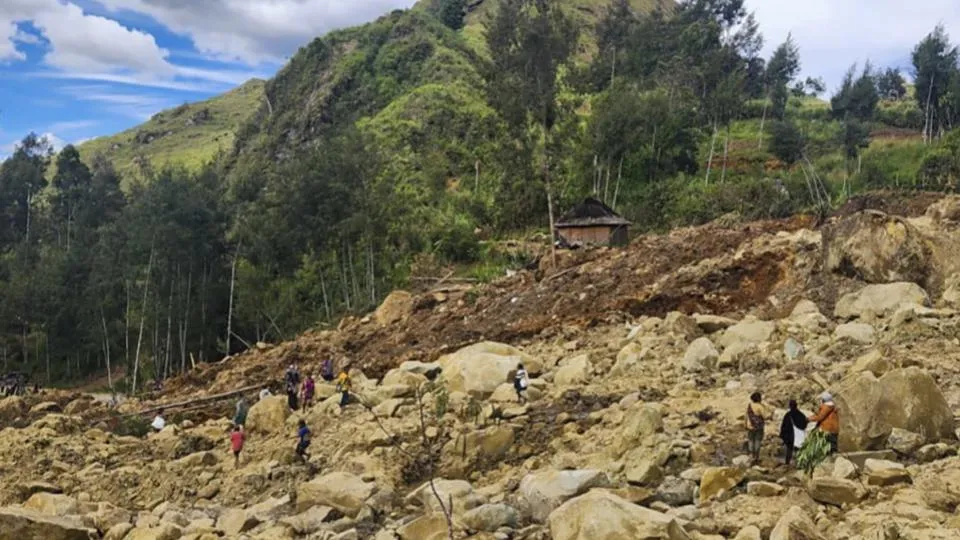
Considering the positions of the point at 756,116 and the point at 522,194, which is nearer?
the point at 522,194

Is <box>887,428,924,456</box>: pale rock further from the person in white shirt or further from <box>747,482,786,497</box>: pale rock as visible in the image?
the person in white shirt

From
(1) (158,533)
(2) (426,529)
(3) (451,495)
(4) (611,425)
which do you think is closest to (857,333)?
(4) (611,425)

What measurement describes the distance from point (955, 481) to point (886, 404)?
61.4 inches

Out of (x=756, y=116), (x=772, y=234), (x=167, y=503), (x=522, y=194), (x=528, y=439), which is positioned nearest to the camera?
(x=528, y=439)

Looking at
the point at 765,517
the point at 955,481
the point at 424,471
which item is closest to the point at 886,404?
the point at 955,481

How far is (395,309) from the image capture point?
2353 cm

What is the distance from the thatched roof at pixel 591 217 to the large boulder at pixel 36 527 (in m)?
22.5

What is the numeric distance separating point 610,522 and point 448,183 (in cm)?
4148

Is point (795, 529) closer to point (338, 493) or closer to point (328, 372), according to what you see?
point (338, 493)

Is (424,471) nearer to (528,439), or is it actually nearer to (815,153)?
(528,439)

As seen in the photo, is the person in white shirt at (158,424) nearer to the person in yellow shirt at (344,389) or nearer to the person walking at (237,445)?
the person in yellow shirt at (344,389)

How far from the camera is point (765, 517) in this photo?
6648 mm

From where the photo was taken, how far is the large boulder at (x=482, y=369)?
42.8 feet

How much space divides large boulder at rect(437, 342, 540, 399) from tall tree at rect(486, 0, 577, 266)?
1326cm
